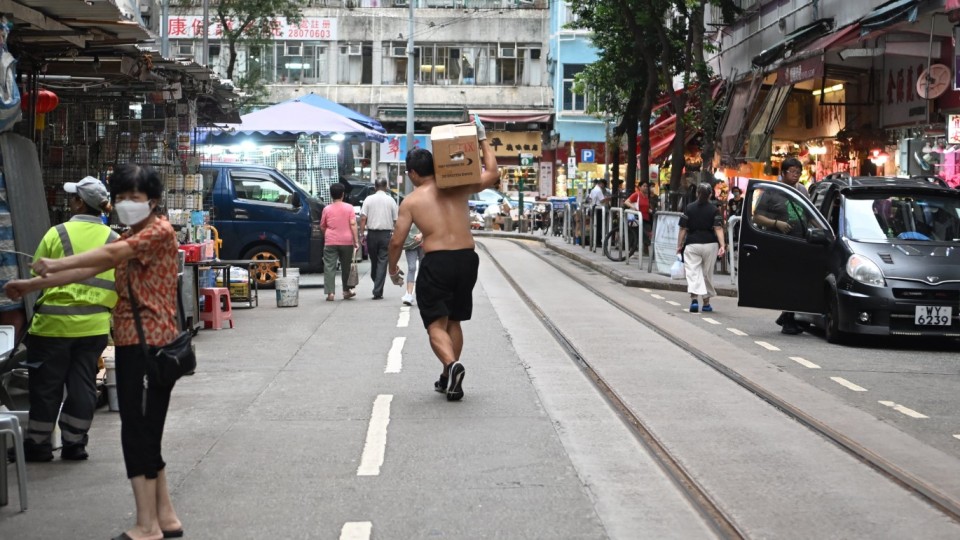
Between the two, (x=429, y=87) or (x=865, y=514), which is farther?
(x=429, y=87)

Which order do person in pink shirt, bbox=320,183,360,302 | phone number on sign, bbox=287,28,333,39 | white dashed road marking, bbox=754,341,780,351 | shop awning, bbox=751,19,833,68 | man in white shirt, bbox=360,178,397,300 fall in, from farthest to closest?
phone number on sign, bbox=287,28,333,39 < shop awning, bbox=751,19,833,68 < man in white shirt, bbox=360,178,397,300 < person in pink shirt, bbox=320,183,360,302 < white dashed road marking, bbox=754,341,780,351

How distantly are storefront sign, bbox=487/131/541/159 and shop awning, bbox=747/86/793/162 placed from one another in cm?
3428

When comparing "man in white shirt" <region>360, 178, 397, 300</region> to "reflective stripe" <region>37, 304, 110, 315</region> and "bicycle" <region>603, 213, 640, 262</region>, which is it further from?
"reflective stripe" <region>37, 304, 110, 315</region>

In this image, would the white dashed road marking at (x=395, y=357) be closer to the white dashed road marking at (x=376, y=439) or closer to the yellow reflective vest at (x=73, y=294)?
the white dashed road marking at (x=376, y=439)

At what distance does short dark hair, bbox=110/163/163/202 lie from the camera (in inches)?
242

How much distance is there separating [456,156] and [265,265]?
1240cm

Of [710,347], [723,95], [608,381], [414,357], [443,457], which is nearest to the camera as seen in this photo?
[443,457]

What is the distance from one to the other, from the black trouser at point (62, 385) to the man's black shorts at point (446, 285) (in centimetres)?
265

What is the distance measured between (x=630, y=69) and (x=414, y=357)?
22580 millimetres

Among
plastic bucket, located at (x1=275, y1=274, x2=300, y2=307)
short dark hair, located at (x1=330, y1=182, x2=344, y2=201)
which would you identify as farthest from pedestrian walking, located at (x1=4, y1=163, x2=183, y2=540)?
short dark hair, located at (x1=330, y1=182, x2=344, y2=201)

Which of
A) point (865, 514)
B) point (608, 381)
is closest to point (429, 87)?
point (608, 381)

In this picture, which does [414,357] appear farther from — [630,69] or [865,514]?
[630,69]

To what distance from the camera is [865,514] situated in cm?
665

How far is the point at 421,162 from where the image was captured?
1020 centimetres
